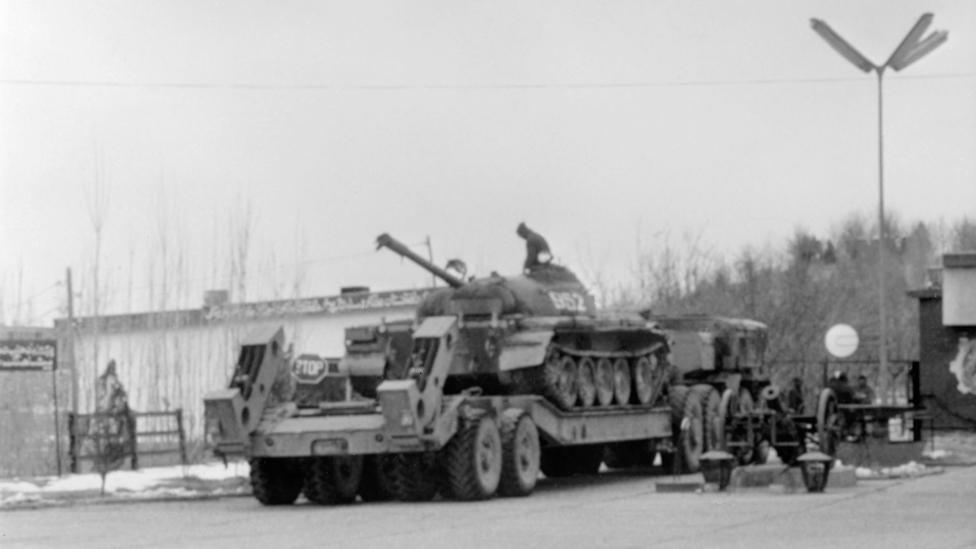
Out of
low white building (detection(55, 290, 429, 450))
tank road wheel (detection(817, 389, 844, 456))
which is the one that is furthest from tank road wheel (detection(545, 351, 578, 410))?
low white building (detection(55, 290, 429, 450))

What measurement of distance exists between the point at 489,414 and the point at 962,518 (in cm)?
687

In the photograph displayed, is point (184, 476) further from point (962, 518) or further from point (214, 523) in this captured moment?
point (962, 518)

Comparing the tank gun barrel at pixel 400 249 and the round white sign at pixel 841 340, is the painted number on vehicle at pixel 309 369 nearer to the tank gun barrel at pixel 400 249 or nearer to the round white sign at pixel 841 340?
the tank gun barrel at pixel 400 249

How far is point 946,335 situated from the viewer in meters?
37.1

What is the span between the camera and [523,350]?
25484mm

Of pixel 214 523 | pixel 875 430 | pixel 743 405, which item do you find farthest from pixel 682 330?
pixel 214 523

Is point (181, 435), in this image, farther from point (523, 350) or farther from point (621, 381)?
point (523, 350)

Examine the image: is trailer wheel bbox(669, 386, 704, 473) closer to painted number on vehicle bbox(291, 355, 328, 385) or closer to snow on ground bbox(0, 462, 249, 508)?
painted number on vehicle bbox(291, 355, 328, 385)

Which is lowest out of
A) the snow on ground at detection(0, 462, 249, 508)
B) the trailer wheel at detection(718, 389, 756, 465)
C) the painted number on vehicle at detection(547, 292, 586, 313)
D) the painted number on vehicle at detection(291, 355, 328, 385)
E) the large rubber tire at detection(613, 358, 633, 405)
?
the snow on ground at detection(0, 462, 249, 508)

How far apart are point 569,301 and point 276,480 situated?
5.64 m

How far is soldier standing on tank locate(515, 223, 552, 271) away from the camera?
2811 cm

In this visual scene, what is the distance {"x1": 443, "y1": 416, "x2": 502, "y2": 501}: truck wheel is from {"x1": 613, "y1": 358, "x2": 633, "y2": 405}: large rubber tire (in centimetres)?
458

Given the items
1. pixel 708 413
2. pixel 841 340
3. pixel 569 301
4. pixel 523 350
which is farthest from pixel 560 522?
pixel 841 340

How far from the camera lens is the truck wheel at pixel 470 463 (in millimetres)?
23156
